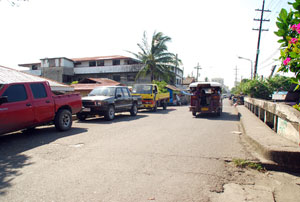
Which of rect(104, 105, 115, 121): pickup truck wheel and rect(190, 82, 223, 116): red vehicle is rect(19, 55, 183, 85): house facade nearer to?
rect(190, 82, 223, 116): red vehicle

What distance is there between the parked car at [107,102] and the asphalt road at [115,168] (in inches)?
164

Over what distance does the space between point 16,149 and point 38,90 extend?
235cm

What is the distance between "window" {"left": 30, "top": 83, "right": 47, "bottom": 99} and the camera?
23.3ft

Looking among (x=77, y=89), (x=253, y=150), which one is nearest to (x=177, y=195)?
(x=253, y=150)

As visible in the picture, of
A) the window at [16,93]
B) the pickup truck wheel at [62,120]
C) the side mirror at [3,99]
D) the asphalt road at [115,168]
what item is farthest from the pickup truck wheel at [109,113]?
the side mirror at [3,99]

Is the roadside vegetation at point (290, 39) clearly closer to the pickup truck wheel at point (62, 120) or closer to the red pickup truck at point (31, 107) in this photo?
the red pickup truck at point (31, 107)

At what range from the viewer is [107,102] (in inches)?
444

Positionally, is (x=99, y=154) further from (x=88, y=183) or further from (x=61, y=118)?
(x=61, y=118)

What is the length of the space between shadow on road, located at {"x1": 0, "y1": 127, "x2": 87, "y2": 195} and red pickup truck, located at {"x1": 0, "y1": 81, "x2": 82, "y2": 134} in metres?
0.43

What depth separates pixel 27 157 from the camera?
493 centimetres

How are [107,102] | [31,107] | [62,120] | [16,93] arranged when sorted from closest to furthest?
[16,93] → [31,107] → [62,120] → [107,102]

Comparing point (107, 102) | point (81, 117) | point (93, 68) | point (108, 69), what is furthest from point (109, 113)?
point (93, 68)

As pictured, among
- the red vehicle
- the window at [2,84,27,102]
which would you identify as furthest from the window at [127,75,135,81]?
the window at [2,84,27,102]

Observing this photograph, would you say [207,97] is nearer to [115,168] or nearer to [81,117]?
[81,117]
